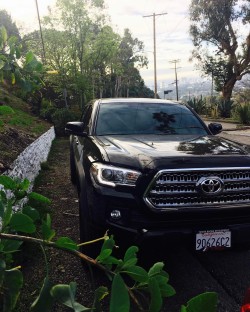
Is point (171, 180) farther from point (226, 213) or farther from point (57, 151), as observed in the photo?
point (57, 151)

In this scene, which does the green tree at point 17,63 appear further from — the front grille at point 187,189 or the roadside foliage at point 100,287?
the front grille at point 187,189

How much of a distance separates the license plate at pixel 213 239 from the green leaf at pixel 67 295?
2.24m

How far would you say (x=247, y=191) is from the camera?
3086 mm

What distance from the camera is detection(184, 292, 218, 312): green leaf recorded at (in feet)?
2.47

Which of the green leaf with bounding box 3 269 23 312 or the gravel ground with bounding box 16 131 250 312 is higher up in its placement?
the green leaf with bounding box 3 269 23 312

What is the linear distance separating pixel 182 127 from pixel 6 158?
2.55m

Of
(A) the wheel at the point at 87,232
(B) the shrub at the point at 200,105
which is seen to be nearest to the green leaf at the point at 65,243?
(A) the wheel at the point at 87,232

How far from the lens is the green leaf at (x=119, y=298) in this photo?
722 mm

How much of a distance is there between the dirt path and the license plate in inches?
37.3

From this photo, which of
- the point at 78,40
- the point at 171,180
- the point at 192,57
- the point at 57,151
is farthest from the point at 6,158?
the point at 192,57

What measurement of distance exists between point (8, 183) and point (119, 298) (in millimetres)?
653

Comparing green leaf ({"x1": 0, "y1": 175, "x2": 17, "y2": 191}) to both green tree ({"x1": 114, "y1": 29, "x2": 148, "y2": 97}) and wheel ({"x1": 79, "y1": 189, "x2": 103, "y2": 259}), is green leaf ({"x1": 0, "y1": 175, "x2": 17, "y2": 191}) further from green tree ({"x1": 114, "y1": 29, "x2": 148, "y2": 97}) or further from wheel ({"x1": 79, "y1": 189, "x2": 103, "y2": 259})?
green tree ({"x1": 114, "y1": 29, "x2": 148, "y2": 97})

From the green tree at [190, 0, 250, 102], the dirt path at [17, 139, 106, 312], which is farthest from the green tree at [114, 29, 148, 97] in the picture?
the dirt path at [17, 139, 106, 312]

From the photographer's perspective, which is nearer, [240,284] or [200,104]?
[240,284]
